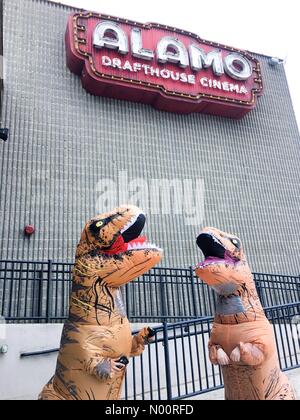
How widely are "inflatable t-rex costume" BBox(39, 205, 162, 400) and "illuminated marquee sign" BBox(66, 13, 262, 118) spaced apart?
23.8 feet

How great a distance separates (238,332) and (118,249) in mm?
1327

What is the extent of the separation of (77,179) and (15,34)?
4.25 meters

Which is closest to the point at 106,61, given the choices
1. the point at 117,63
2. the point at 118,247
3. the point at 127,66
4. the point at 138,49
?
the point at 117,63

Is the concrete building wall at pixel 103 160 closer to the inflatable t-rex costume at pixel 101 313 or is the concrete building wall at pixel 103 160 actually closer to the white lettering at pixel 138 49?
the white lettering at pixel 138 49

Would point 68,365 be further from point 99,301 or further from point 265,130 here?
point 265,130

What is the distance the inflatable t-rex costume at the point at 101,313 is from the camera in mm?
3287

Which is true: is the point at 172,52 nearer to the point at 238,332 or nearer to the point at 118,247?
the point at 118,247

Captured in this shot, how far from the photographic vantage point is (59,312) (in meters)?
8.02

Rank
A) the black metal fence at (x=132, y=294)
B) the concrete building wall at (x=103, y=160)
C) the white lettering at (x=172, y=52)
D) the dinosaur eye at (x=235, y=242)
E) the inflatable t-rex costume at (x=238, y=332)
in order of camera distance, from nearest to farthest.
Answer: the inflatable t-rex costume at (x=238, y=332) → the dinosaur eye at (x=235, y=242) → the black metal fence at (x=132, y=294) → the concrete building wall at (x=103, y=160) → the white lettering at (x=172, y=52)

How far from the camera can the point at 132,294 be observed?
28.2 feet

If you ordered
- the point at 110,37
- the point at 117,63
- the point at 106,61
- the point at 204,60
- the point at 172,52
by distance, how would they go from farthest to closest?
the point at 204,60
the point at 172,52
the point at 110,37
the point at 117,63
the point at 106,61

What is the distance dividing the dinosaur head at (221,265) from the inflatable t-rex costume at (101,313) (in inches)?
18.7

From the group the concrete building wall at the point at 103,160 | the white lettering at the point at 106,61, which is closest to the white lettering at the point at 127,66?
the white lettering at the point at 106,61
